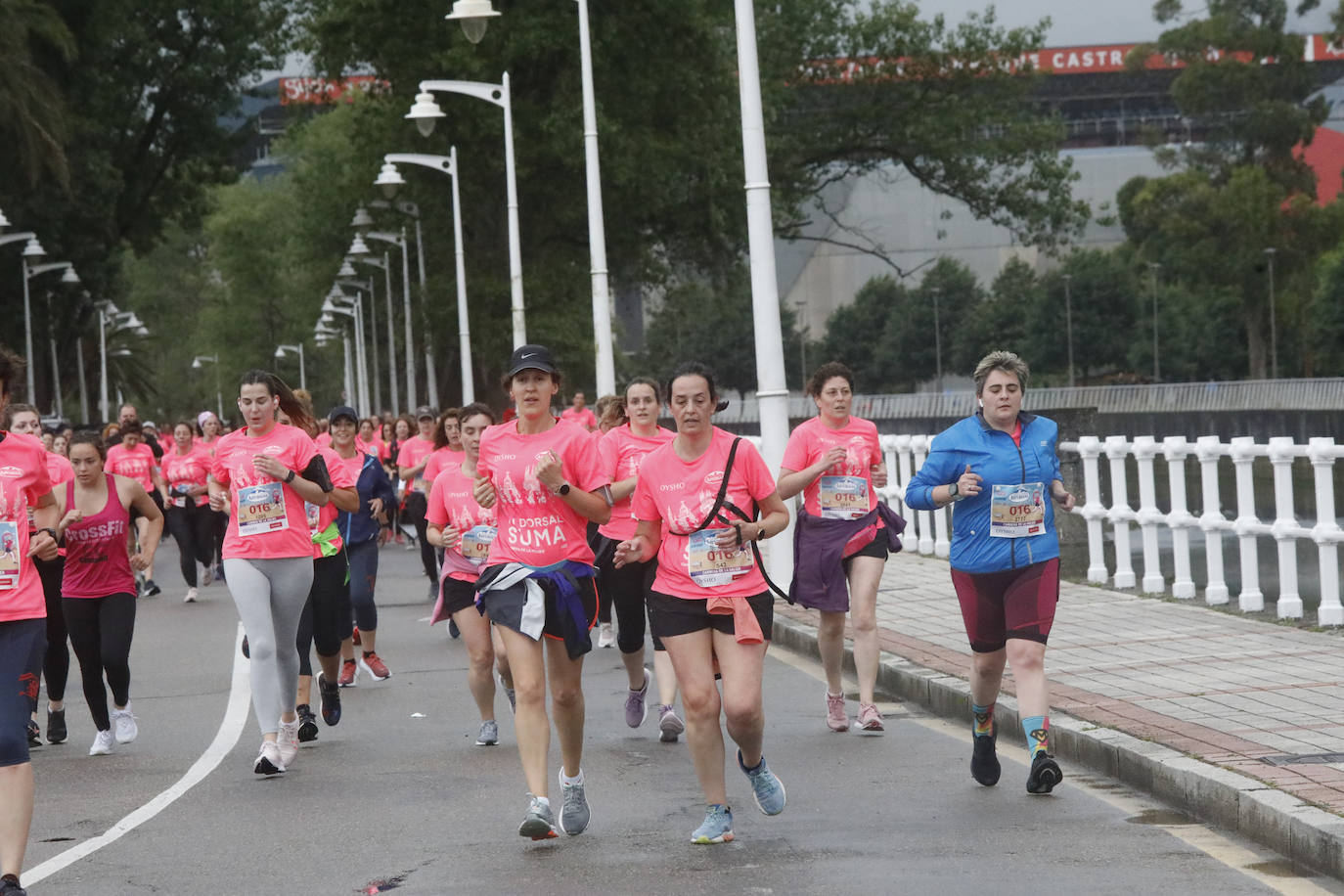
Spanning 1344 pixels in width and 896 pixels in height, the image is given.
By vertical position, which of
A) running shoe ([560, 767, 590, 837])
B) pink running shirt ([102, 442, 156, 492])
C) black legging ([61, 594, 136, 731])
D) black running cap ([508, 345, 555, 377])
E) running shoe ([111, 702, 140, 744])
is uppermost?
black running cap ([508, 345, 555, 377])

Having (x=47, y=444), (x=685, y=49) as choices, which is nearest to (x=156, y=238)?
(x=685, y=49)

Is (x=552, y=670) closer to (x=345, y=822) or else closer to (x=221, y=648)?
(x=345, y=822)

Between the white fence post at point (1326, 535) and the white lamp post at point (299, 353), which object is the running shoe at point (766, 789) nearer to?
the white fence post at point (1326, 535)

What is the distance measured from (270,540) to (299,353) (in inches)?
4611

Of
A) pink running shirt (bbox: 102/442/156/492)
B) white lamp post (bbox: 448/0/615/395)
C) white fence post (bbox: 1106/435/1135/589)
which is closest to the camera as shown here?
white fence post (bbox: 1106/435/1135/589)

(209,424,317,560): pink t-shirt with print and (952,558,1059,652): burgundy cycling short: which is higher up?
(209,424,317,560): pink t-shirt with print

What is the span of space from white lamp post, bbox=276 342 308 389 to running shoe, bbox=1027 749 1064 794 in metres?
104

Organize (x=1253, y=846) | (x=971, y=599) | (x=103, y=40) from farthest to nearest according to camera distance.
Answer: (x=103, y=40), (x=971, y=599), (x=1253, y=846)

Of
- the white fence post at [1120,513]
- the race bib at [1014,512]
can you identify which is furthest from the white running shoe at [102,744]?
the white fence post at [1120,513]

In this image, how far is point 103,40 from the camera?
156 ft

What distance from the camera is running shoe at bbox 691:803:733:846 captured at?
7246mm

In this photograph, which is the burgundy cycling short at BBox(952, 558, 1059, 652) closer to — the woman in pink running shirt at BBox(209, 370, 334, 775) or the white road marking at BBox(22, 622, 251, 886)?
the woman in pink running shirt at BBox(209, 370, 334, 775)

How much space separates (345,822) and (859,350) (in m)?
98.5

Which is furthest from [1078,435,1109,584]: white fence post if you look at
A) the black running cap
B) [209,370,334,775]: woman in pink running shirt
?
the black running cap
